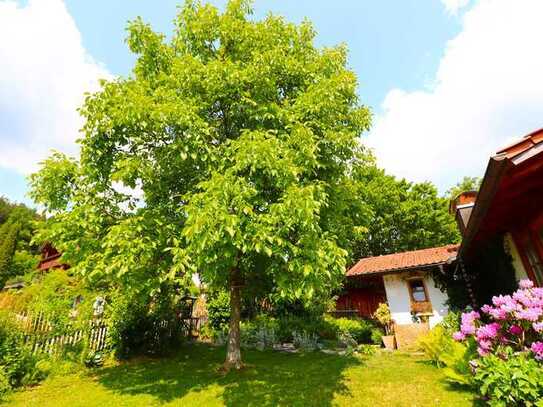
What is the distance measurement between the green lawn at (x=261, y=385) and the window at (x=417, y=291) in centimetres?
645

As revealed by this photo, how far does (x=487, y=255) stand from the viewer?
9.22 m

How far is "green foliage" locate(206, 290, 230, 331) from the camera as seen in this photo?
50.2ft

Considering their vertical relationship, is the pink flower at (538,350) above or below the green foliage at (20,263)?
below

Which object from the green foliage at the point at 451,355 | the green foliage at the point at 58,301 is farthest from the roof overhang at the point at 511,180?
the green foliage at the point at 58,301

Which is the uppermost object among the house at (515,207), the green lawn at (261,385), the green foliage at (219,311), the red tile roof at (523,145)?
the red tile roof at (523,145)

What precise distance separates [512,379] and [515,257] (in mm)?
Answer: 4492

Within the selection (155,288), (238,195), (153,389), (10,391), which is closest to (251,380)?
(153,389)

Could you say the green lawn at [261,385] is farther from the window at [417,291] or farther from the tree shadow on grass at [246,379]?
the window at [417,291]

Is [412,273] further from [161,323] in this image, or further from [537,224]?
[161,323]

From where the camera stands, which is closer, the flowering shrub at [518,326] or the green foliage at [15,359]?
the flowering shrub at [518,326]

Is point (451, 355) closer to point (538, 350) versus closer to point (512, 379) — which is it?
point (512, 379)

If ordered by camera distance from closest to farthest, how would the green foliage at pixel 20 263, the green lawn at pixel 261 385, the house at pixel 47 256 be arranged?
1. the green lawn at pixel 261 385
2. the house at pixel 47 256
3. the green foliage at pixel 20 263

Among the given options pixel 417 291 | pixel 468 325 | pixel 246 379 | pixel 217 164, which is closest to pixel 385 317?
pixel 417 291

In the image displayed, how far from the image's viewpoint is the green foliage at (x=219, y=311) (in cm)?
1531
